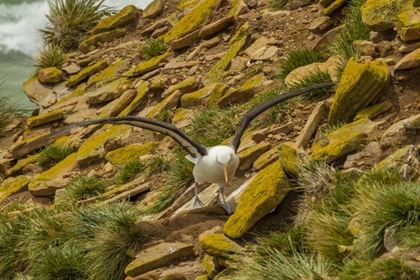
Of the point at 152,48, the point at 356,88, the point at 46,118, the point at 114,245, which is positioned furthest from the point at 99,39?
the point at 356,88

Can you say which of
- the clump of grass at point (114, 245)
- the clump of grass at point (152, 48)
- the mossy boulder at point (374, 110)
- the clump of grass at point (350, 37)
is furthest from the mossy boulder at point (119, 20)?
the mossy boulder at point (374, 110)

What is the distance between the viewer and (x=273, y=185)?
33.8ft

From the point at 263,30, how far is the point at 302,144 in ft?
18.7

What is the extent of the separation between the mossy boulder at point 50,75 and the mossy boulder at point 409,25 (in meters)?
10.3

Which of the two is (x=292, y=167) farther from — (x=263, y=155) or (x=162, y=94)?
(x=162, y=94)

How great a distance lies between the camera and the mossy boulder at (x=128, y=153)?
51.2 feet

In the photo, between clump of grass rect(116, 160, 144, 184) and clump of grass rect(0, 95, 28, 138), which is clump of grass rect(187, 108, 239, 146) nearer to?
clump of grass rect(116, 160, 144, 184)

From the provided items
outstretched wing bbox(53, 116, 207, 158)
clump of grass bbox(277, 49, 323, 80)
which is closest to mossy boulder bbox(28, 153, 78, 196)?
clump of grass bbox(277, 49, 323, 80)

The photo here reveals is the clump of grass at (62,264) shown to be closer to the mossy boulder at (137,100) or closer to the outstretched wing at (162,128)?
the outstretched wing at (162,128)

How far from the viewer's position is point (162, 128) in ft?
38.3

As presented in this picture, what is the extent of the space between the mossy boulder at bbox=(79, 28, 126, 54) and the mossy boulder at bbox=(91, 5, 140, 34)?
0.21 meters

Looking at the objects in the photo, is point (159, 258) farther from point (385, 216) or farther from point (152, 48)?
point (152, 48)

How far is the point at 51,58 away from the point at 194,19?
4.02 metres

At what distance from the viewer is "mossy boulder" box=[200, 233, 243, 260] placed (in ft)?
32.1
